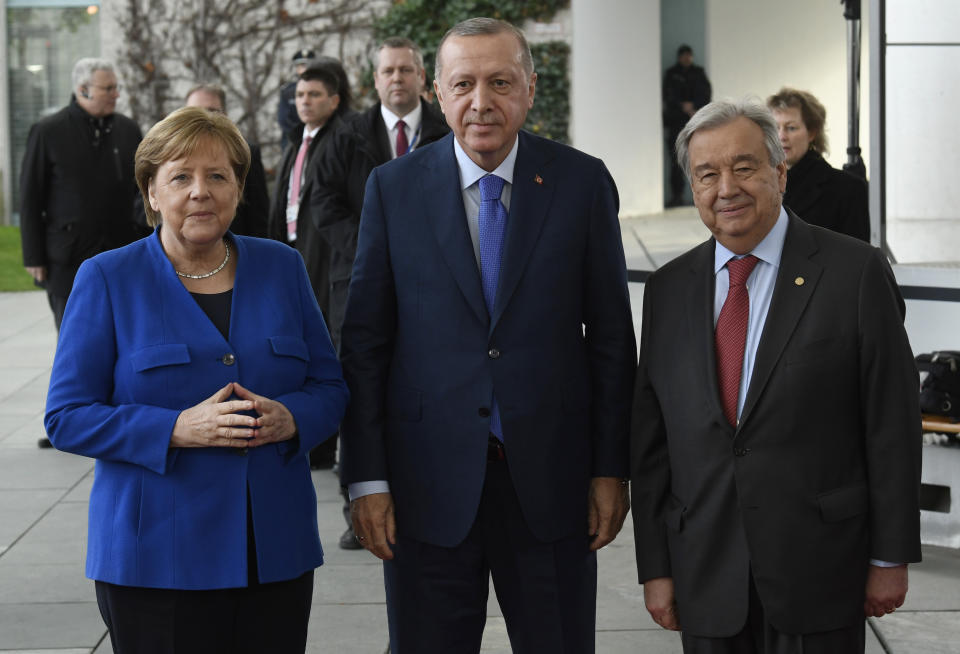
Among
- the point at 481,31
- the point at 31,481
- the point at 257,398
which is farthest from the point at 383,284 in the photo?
the point at 31,481

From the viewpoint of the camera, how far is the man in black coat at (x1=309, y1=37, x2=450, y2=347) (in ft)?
19.2

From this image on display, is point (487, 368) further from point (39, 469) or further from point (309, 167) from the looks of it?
point (39, 469)

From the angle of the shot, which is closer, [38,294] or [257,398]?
[257,398]

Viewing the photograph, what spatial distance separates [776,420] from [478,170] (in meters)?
0.94

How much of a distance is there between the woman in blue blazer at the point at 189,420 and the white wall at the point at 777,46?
Answer: 16.3 m

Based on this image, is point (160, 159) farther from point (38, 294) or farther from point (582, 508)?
point (38, 294)

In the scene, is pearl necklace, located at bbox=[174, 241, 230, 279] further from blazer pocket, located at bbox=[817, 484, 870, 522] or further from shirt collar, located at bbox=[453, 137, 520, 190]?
blazer pocket, located at bbox=[817, 484, 870, 522]

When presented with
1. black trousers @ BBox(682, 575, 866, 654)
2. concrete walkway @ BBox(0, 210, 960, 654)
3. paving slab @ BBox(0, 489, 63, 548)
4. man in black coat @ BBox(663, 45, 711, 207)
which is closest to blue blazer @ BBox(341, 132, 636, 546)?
black trousers @ BBox(682, 575, 866, 654)

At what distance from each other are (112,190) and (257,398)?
17.6 feet

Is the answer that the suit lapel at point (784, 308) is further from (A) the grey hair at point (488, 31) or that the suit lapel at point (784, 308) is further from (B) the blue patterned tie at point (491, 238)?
(A) the grey hair at point (488, 31)

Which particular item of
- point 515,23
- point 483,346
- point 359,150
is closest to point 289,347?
point 483,346

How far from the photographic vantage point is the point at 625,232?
14320 mm

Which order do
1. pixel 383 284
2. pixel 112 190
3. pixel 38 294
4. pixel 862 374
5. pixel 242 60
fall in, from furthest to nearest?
pixel 242 60 < pixel 38 294 < pixel 112 190 < pixel 383 284 < pixel 862 374

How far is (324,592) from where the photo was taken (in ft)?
16.8
